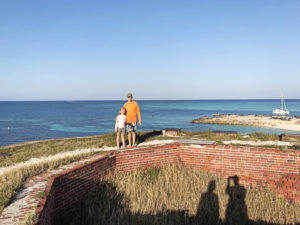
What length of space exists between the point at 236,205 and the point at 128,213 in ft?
8.65

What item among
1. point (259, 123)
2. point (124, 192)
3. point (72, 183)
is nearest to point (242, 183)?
point (124, 192)

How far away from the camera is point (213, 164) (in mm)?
7570

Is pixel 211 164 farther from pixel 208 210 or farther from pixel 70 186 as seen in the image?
pixel 70 186

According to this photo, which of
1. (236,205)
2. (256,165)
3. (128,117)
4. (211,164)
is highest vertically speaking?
(128,117)

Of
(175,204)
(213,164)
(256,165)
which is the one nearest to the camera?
(175,204)

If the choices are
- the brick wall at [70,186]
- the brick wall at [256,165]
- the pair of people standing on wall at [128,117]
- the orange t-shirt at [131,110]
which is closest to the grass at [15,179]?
the brick wall at [70,186]

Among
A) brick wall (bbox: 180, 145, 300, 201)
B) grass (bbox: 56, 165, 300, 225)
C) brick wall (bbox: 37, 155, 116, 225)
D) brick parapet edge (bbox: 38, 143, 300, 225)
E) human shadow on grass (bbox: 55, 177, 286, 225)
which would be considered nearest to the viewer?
brick wall (bbox: 37, 155, 116, 225)

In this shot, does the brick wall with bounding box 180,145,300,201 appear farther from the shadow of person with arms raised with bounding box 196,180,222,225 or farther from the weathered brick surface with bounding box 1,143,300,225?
the shadow of person with arms raised with bounding box 196,180,222,225

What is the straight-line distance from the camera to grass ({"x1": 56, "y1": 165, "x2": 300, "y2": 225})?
4.96 metres

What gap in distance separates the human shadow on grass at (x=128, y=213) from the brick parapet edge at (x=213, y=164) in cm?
32

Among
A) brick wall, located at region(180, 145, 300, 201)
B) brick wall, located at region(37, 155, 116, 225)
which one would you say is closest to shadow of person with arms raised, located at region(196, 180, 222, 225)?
brick wall, located at region(180, 145, 300, 201)

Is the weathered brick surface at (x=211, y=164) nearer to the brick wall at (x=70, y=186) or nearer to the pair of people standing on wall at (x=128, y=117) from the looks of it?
the brick wall at (x=70, y=186)

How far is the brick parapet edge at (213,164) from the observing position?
5.79 m

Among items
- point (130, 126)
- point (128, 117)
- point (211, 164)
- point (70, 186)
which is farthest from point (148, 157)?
point (70, 186)
